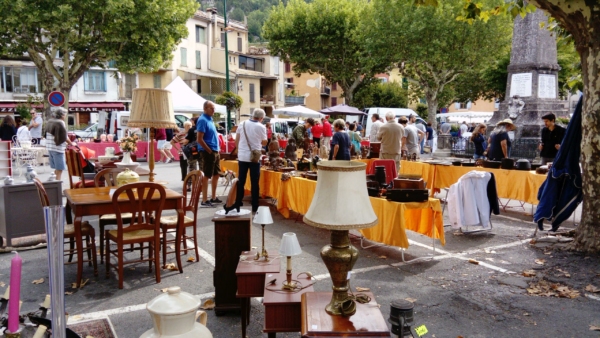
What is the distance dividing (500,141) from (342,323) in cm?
827

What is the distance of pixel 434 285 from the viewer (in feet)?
16.1

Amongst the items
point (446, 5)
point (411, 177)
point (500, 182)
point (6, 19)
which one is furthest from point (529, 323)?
point (446, 5)

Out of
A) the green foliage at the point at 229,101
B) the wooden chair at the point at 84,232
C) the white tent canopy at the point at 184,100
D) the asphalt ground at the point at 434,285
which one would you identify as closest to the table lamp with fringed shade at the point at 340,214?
the asphalt ground at the point at 434,285

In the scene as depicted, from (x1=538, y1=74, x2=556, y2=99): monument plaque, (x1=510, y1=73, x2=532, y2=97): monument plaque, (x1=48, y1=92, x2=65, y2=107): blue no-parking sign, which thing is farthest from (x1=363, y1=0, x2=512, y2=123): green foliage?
(x1=48, y1=92, x2=65, y2=107): blue no-parking sign

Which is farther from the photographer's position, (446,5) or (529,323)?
(446,5)

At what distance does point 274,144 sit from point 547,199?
191 inches

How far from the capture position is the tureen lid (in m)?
1.85

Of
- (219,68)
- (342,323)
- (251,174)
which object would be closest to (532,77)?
(251,174)

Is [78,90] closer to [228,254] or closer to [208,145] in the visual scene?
[208,145]

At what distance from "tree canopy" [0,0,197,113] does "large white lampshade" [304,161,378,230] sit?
18.5 m

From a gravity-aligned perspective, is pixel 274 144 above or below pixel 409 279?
above

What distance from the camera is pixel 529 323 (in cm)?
401

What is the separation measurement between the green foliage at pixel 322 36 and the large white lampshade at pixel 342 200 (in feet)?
101

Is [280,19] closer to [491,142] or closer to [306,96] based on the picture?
[306,96]
